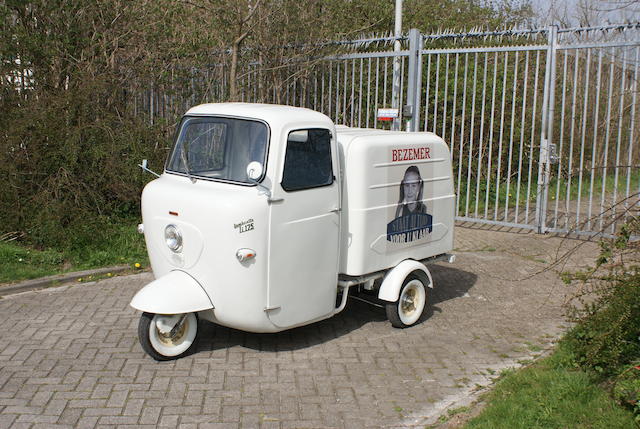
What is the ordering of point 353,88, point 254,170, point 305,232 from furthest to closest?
1. point 353,88
2. point 305,232
3. point 254,170

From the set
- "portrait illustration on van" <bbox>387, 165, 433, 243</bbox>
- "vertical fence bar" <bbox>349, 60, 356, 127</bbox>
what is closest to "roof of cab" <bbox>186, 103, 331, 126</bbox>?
"portrait illustration on van" <bbox>387, 165, 433, 243</bbox>

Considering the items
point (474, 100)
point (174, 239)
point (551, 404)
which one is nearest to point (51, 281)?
point (174, 239)

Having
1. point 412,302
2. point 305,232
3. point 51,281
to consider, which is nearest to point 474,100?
point 412,302

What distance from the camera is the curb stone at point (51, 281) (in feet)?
24.8

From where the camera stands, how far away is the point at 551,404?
15.5 feet

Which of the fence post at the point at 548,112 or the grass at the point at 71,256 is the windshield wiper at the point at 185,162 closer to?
the grass at the point at 71,256

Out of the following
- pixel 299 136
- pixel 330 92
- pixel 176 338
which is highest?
pixel 330 92

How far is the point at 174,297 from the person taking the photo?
17.9 feet

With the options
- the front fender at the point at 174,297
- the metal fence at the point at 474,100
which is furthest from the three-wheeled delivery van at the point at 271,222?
the metal fence at the point at 474,100

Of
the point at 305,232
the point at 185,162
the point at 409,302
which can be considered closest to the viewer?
the point at 305,232

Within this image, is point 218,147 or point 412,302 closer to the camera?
point 218,147

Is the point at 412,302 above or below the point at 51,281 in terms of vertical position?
above

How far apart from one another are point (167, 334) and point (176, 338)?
0.09m

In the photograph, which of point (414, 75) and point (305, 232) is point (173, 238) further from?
point (414, 75)
